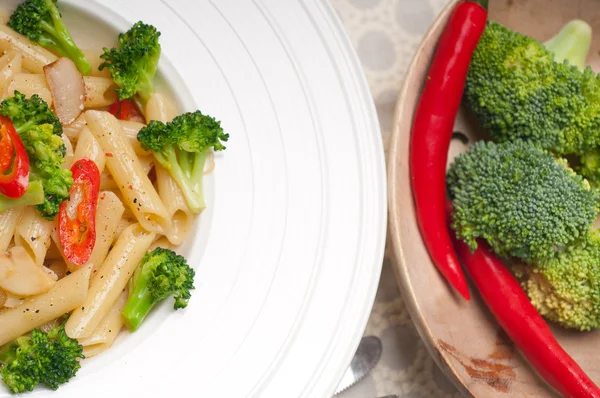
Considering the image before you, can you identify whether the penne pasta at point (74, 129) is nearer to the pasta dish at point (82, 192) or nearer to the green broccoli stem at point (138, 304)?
the pasta dish at point (82, 192)

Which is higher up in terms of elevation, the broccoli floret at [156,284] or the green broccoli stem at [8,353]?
the broccoli floret at [156,284]

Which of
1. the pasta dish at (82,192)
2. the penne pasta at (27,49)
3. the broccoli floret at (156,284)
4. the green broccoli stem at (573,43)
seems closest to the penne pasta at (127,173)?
the pasta dish at (82,192)

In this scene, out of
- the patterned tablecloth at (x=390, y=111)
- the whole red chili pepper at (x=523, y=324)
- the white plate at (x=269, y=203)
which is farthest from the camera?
the patterned tablecloth at (x=390, y=111)

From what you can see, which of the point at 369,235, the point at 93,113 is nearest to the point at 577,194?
the point at 369,235

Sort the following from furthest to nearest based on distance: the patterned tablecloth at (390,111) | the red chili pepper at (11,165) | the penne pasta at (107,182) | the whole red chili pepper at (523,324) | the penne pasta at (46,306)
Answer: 1. the patterned tablecloth at (390,111)
2. the whole red chili pepper at (523,324)
3. the penne pasta at (107,182)
4. the penne pasta at (46,306)
5. the red chili pepper at (11,165)

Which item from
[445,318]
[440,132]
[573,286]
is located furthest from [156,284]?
[573,286]

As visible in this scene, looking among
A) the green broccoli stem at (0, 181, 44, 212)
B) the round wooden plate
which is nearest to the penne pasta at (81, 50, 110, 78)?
the green broccoli stem at (0, 181, 44, 212)

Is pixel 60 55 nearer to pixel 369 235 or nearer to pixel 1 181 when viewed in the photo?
pixel 1 181

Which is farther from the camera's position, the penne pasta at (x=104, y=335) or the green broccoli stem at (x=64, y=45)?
the green broccoli stem at (x=64, y=45)
